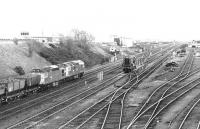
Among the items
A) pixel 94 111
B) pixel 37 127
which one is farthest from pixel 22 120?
pixel 94 111

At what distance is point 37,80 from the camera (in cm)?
3594

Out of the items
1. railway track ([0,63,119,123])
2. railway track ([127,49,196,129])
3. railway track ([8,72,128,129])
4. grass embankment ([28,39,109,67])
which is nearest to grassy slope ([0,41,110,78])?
grass embankment ([28,39,109,67])

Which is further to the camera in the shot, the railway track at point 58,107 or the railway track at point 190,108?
the railway track at point 58,107

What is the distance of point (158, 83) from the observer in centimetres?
4116

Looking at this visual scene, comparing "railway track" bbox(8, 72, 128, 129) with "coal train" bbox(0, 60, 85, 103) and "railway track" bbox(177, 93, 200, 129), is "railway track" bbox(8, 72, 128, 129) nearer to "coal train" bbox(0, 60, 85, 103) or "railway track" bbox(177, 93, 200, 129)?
"coal train" bbox(0, 60, 85, 103)

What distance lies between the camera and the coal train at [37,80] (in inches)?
1170

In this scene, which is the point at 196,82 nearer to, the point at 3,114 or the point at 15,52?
the point at 3,114

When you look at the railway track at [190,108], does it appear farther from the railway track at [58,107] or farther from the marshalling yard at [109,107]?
the railway track at [58,107]

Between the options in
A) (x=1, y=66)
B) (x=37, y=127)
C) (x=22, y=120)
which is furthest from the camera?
(x=1, y=66)

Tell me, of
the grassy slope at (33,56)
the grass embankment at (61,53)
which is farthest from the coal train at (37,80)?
the grass embankment at (61,53)

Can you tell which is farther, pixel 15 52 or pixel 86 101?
pixel 15 52

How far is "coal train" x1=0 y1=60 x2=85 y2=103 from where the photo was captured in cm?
2972

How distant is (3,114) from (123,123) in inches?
411

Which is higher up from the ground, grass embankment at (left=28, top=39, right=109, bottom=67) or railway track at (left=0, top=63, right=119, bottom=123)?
grass embankment at (left=28, top=39, right=109, bottom=67)
